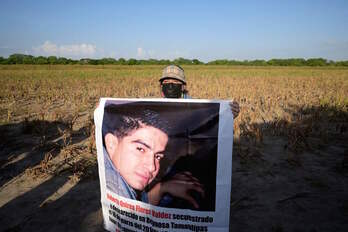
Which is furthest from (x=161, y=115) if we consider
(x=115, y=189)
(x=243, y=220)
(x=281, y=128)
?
(x=281, y=128)

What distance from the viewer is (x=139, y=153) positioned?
2.23 meters

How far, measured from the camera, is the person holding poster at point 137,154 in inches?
83.0

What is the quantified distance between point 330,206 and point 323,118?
5.49 m

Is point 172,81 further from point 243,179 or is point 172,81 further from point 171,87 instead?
point 243,179

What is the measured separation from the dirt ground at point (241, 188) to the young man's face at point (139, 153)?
4.51ft

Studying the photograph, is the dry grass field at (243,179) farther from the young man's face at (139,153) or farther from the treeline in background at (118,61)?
the treeline in background at (118,61)

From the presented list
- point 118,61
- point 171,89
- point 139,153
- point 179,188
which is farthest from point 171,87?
point 118,61

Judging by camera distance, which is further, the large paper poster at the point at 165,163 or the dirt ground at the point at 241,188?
the dirt ground at the point at 241,188

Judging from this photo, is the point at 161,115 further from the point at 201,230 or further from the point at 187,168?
the point at 201,230

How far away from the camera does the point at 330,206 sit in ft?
11.1

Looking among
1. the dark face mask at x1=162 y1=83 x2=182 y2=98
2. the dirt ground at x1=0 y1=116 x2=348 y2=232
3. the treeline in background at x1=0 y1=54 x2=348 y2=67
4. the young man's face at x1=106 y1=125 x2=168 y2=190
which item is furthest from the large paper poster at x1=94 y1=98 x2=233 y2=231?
the treeline in background at x1=0 y1=54 x2=348 y2=67

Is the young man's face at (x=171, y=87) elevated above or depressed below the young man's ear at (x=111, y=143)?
above

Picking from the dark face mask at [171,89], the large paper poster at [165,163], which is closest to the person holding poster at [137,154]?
the large paper poster at [165,163]

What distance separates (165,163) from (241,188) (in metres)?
2.31
